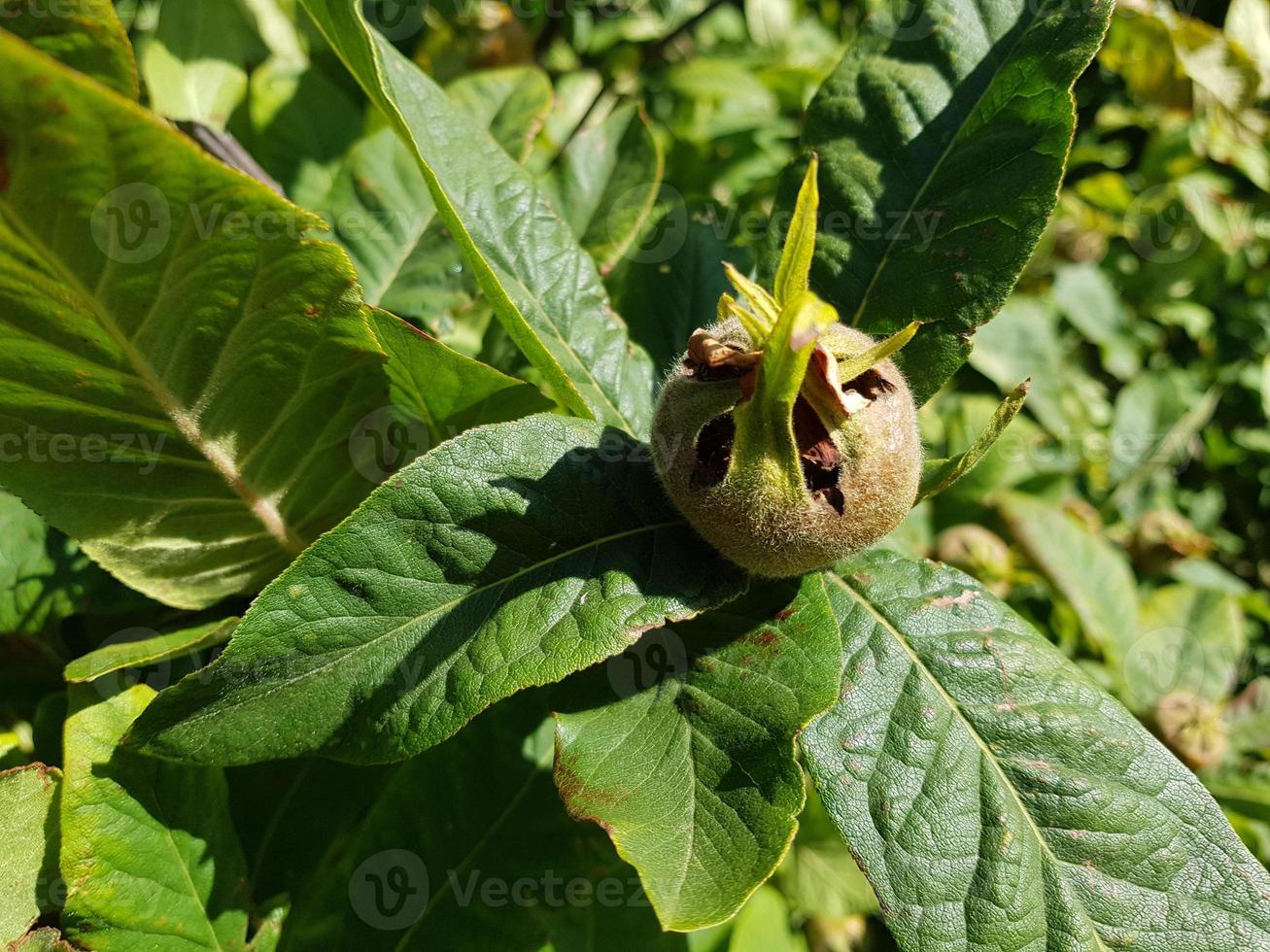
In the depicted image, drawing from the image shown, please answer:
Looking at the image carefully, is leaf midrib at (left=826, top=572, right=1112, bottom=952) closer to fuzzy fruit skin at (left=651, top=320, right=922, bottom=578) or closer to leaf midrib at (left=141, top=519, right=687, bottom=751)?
fuzzy fruit skin at (left=651, top=320, right=922, bottom=578)

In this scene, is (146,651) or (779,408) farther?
(146,651)

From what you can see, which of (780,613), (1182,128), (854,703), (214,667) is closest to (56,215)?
(214,667)

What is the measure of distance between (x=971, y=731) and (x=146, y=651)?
4.12 feet

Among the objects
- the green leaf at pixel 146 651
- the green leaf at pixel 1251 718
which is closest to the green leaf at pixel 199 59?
the green leaf at pixel 146 651

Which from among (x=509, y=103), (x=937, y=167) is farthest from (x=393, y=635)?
(x=509, y=103)

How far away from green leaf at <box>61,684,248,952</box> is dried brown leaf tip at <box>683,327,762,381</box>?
3.17 feet

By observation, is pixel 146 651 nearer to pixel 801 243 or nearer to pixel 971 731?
pixel 801 243

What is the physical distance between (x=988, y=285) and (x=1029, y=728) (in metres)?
0.71

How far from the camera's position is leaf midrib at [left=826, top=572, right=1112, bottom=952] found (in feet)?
4.51

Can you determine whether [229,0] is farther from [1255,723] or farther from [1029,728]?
[1255,723]

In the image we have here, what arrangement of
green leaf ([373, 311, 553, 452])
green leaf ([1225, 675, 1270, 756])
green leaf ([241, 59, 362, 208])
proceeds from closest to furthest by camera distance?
green leaf ([373, 311, 553, 452]) → green leaf ([241, 59, 362, 208]) → green leaf ([1225, 675, 1270, 756])

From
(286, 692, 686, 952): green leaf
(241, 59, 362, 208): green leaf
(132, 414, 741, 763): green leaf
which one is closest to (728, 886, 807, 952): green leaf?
(286, 692, 686, 952): green leaf

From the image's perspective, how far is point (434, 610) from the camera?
4.27ft

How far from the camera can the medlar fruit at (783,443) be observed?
1169 millimetres
